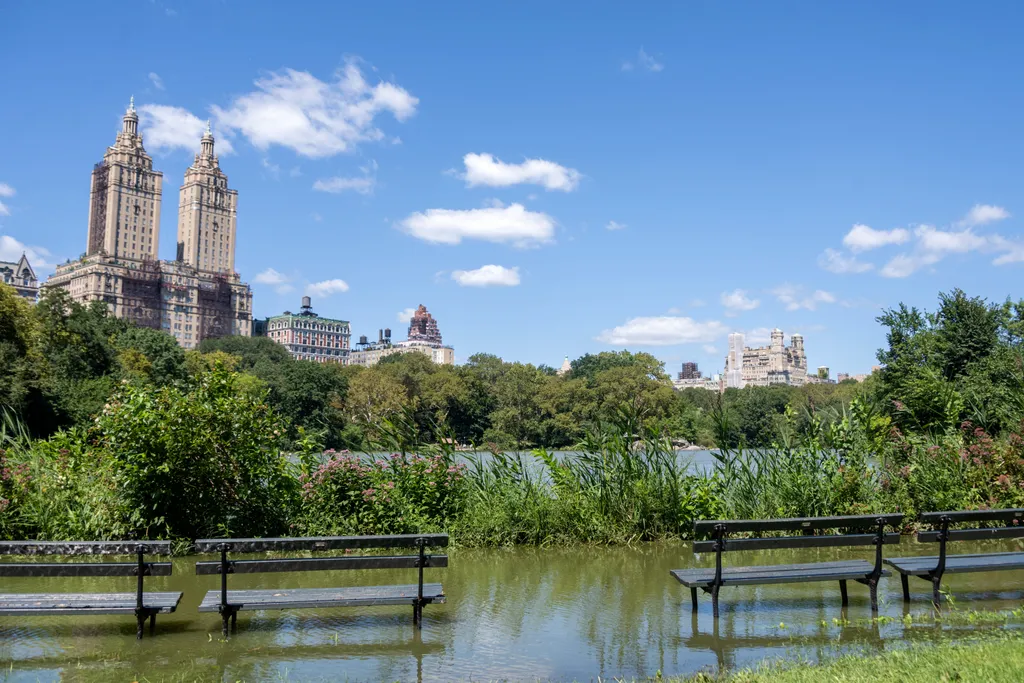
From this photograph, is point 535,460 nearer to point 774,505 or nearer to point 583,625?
point 774,505

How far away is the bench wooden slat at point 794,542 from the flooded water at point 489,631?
59 centimetres

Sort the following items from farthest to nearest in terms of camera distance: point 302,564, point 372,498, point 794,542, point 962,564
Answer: point 372,498, point 962,564, point 794,542, point 302,564

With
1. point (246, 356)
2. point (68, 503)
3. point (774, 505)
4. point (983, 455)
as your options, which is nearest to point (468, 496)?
point (774, 505)

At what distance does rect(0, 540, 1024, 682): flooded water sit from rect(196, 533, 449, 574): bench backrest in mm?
567

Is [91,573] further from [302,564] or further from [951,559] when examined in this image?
[951,559]

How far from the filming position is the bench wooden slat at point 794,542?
666 cm

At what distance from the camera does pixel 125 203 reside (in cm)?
16938

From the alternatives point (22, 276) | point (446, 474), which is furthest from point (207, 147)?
point (446, 474)

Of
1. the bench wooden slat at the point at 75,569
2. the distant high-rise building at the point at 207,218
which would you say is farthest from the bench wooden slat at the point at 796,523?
the distant high-rise building at the point at 207,218

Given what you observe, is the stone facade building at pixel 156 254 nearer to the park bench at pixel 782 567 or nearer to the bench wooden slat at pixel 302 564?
the bench wooden slat at pixel 302 564

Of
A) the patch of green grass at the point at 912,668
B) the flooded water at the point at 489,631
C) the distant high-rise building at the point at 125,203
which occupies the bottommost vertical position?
the flooded water at the point at 489,631

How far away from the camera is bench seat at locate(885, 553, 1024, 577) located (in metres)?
7.23

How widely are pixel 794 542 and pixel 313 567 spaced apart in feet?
13.5

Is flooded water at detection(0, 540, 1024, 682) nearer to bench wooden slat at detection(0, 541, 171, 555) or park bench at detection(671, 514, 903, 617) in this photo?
park bench at detection(671, 514, 903, 617)
